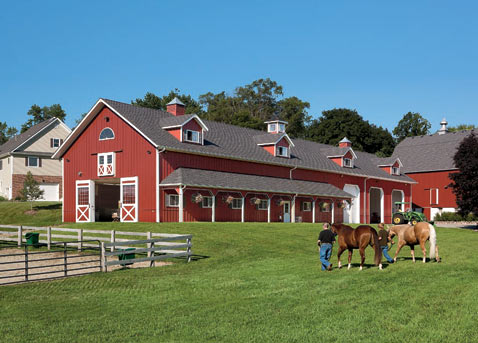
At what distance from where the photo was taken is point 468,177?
42094 millimetres

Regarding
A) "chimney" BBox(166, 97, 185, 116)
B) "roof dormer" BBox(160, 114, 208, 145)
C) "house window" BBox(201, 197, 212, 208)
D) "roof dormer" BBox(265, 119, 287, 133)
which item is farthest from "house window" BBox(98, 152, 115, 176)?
"roof dormer" BBox(265, 119, 287, 133)

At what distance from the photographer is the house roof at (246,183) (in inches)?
1377

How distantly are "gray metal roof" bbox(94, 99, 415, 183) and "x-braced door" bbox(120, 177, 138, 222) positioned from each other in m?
3.61

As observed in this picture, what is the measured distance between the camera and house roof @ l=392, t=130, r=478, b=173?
64.1m

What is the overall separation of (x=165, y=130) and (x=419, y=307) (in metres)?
29.8

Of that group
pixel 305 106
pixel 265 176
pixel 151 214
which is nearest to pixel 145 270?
pixel 151 214

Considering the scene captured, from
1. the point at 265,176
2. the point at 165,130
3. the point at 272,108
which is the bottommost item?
the point at 265,176

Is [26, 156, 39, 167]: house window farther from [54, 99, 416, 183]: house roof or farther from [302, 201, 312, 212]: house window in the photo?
[302, 201, 312, 212]: house window

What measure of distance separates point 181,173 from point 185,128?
4332 millimetres

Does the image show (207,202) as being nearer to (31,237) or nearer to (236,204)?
(236,204)

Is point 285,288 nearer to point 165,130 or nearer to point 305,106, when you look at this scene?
point 165,130

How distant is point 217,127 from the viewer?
4544 cm

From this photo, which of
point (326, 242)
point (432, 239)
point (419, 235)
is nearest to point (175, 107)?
point (326, 242)

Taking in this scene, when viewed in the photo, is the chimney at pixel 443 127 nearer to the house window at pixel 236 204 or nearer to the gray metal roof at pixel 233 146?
the gray metal roof at pixel 233 146
